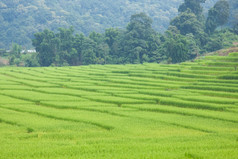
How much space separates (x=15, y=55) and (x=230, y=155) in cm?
5984

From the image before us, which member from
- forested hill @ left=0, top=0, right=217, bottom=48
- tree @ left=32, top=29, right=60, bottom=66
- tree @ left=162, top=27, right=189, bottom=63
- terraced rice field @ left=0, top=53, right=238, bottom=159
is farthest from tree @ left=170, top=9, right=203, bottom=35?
terraced rice field @ left=0, top=53, right=238, bottom=159

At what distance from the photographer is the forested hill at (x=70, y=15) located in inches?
3182

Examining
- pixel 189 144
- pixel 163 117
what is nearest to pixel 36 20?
pixel 163 117

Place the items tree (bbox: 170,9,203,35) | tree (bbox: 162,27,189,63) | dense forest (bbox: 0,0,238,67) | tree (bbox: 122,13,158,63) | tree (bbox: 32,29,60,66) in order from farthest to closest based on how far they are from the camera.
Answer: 1. tree (bbox: 32,29,60,66)
2. tree (bbox: 170,9,203,35)
3. tree (bbox: 122,13,158,63)
4. dense forest (bbox: 0,0,238,67)
5. tree (bbox: 162,27,189,63)

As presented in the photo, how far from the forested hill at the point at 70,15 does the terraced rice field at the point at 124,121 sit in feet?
179

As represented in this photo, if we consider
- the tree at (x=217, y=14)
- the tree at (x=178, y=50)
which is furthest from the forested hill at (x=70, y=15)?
the tree at (x=178, y=50)

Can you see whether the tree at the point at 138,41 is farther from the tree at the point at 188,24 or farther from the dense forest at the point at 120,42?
the tree at the point at 188,24

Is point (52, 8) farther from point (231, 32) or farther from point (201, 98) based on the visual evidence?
point (201, 98)

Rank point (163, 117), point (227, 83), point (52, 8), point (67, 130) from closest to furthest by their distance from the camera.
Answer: point (67, 130), point (163, 117), point (227, 83), point (52, 8)

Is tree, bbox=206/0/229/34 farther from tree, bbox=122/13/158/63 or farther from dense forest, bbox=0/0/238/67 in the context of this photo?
tree, bbox=122/13/158/63

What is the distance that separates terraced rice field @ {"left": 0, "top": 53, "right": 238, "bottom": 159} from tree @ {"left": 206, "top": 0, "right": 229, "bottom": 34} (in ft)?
119

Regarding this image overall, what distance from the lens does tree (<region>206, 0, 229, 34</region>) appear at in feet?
210

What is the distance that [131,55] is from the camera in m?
59.9

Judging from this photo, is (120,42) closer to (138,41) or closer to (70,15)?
(138,41)
